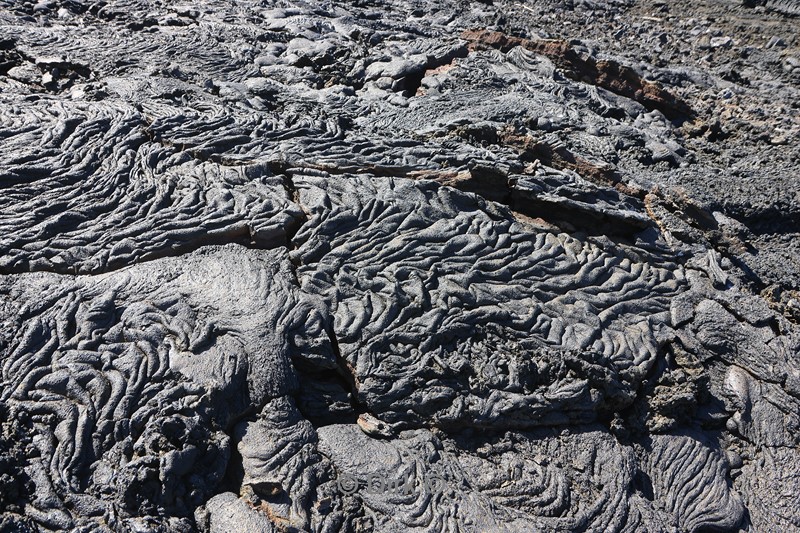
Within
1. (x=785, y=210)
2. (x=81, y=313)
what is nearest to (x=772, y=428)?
(x=785, y=210)

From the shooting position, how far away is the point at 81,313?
14.0ft

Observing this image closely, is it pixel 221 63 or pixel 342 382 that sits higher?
pixel 221 63

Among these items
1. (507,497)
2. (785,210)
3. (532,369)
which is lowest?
(507,497)

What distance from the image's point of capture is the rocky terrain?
3.84m

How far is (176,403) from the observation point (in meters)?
3.90

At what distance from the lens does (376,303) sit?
4.60 metres

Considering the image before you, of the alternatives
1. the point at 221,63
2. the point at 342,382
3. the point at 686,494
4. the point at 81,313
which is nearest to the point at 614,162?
the point at 686,494

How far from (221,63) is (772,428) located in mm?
6563

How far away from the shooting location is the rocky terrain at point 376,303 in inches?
151

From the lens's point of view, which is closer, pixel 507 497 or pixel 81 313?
pixel 507 497

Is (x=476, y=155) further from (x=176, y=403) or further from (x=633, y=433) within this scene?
(x=176, y=403)

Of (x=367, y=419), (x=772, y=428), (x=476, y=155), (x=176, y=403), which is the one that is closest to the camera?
(x=176, y=403)

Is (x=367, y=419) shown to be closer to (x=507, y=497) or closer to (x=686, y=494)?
(x=507, y=497)

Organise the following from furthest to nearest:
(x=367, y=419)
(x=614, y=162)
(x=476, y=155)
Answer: (x=614, y=162) < (x=476, y=155) < (x=367, y=419)
